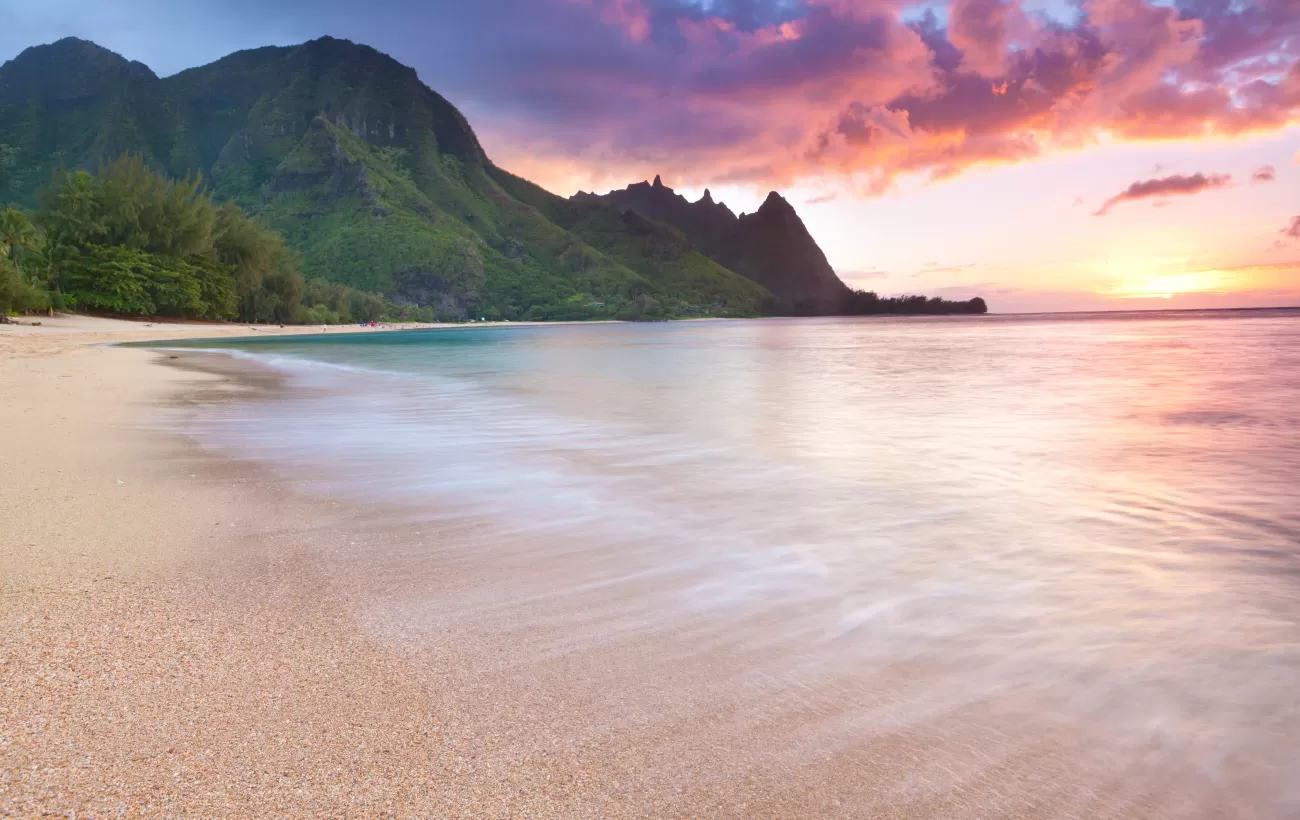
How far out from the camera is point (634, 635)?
349cm

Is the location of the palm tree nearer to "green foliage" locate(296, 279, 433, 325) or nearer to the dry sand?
"green foliage" locate(296, 279, 433, 325)

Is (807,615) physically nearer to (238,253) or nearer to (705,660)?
(705,660)

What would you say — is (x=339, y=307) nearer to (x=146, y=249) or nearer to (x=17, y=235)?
(x=146, y=249)

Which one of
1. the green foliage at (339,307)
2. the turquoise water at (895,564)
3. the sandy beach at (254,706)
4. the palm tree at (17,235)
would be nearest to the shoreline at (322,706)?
the sandy beach at (254,706)

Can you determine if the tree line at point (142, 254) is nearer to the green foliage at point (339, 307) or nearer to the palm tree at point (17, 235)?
the palm tree at point (17, 235)

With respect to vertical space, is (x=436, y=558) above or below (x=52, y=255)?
A: below

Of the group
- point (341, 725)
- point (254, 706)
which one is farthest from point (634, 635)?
point (254, 706)

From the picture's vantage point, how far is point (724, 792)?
2.24m

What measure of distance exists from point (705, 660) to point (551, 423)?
9424mm

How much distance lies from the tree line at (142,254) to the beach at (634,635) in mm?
58702

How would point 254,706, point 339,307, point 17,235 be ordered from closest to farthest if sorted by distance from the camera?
point 254,706 → point 17,235 → point 339,307

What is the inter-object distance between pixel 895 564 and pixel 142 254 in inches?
3180

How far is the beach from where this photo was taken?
89.9 inches

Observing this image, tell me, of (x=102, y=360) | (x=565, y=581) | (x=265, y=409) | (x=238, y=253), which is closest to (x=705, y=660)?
(x=565, y=581)
